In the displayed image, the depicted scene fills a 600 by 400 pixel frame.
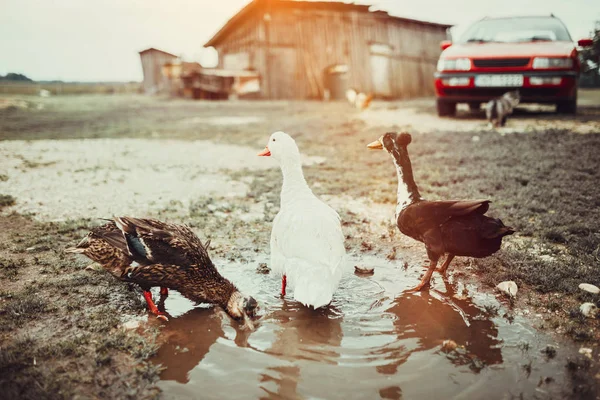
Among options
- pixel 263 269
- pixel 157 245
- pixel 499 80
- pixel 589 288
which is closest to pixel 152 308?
pixel 157 245

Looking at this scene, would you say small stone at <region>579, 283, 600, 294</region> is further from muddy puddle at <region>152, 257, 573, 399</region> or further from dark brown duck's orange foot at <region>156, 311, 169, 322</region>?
dark brown duck's orange foot at <region>156, 311, 169, 322</region>

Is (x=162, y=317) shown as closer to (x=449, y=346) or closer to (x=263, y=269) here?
(x=263, y=269)

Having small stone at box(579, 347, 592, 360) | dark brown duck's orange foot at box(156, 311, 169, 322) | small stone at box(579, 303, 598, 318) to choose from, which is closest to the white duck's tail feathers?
dark brown duck's orange foot at box(156, 311, 169, 322)

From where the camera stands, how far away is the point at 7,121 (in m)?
14.2

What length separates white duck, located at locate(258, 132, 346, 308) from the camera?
317cm

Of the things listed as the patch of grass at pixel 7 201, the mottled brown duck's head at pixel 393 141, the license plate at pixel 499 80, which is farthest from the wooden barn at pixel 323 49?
the mottled brown duck's head at pixel 393 141

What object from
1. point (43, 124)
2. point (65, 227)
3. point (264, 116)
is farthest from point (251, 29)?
point (65, 227)

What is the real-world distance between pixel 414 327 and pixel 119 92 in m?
42.8

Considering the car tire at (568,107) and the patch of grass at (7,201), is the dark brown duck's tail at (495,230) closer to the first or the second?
the patch of grass at (7,201)

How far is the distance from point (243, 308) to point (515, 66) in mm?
9695

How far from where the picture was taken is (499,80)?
1026cm

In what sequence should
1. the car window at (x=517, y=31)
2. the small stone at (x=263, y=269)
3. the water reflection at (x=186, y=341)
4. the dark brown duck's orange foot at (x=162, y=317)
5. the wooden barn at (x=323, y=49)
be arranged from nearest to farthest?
the water reflection at (x=186, y=341)
the dark brown duck's orange foot at (x=162, y=317)
the small stone at (x=263, y=269)
the car window at (x=517, y=31)
the wooden barn at (x=323, y=49)

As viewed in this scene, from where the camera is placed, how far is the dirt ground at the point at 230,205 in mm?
2805

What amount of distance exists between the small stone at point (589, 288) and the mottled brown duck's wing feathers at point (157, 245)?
9.93 ft
